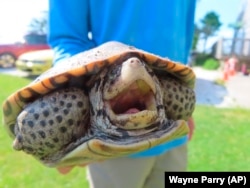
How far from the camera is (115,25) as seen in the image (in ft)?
2.93

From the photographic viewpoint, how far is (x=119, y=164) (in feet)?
3.11

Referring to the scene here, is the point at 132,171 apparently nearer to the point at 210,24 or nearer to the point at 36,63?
the point at 36,63

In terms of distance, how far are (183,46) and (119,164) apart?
0.33 metres

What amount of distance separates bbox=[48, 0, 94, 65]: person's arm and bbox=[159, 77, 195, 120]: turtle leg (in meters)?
0.25

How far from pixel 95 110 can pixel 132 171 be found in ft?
1.26

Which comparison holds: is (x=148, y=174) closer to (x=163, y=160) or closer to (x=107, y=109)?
(x=163, y=160)

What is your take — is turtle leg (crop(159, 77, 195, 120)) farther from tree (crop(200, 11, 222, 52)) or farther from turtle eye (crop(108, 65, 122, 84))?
tree (crop(200, 11, 222, 52))

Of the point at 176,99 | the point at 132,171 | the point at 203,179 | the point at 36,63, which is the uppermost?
the point at 176,99

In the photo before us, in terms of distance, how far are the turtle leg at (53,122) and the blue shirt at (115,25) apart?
0.22 meters

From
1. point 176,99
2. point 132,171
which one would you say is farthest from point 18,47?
point 176,99

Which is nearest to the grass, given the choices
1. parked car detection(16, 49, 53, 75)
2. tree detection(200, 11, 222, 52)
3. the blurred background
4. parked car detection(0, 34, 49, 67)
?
the blurred background

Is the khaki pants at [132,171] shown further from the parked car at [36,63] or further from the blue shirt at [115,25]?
the parked car at [36,63]

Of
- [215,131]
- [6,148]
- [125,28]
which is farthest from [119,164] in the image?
[215,131]

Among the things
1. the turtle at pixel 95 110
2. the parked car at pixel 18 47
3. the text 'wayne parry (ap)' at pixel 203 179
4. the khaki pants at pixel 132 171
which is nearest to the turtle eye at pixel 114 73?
the turtle at pixel 95 110
